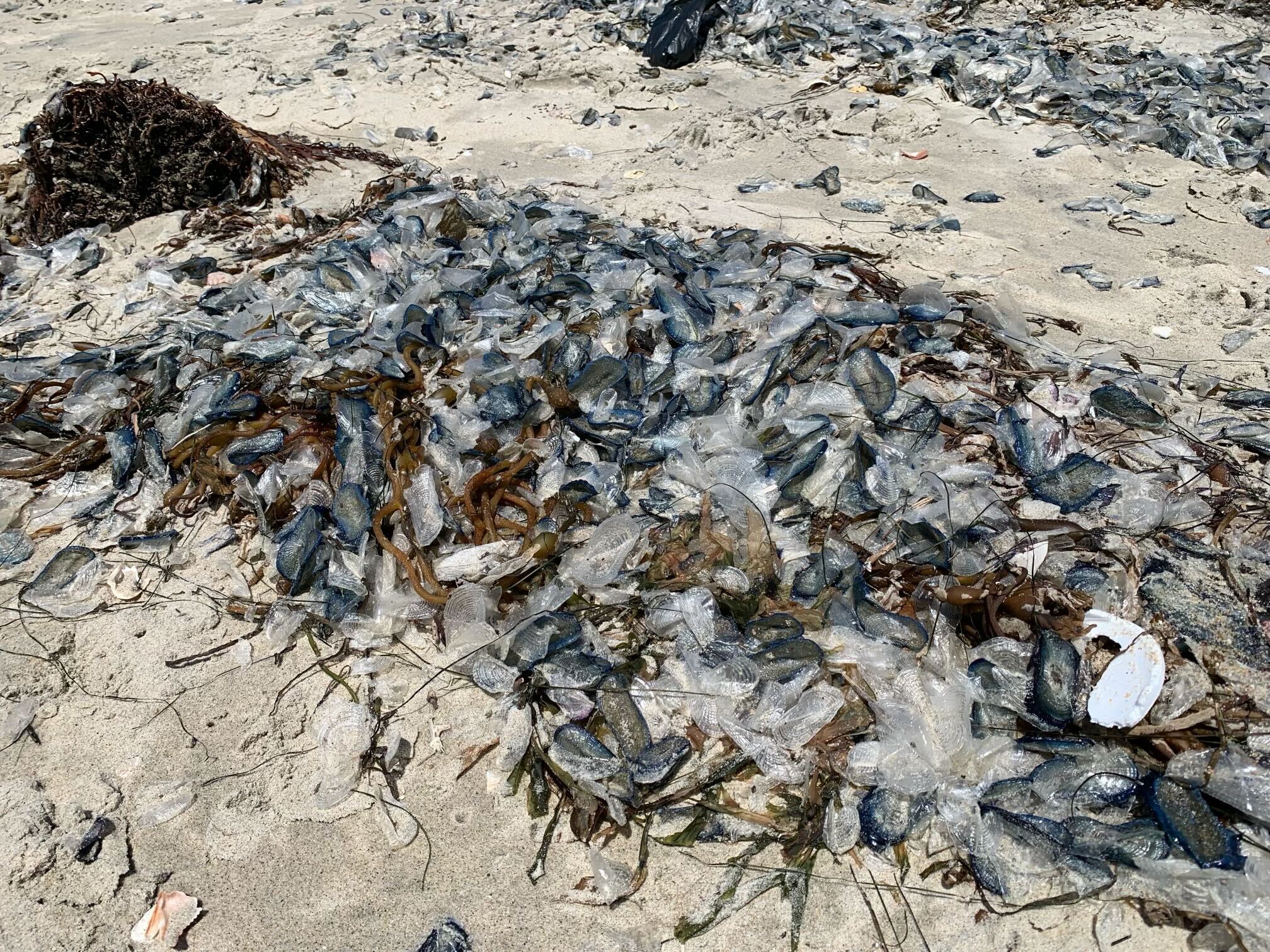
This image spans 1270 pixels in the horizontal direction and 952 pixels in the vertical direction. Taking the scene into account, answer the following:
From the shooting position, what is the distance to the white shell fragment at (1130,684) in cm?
160

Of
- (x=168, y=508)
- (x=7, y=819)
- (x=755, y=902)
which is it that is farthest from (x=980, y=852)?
(x=168, y=508)

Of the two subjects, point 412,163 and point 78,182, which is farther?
point 412,163

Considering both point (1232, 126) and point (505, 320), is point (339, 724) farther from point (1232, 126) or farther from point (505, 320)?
point (1232, 126)

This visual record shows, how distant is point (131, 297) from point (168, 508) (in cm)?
144

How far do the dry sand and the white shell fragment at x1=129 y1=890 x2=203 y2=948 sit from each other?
3 centimetres

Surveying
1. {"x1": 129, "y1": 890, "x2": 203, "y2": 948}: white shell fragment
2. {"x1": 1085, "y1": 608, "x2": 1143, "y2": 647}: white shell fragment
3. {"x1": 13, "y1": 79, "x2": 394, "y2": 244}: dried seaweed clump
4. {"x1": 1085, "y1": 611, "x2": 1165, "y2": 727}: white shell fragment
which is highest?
{"x1": 13, "y1": 79, "x2": 394, "y2": 244}: dried seaweed clump

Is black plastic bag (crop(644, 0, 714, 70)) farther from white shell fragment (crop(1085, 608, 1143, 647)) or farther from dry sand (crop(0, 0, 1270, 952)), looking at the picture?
white shell fragment (crop(1085, 608, 1143, 647))

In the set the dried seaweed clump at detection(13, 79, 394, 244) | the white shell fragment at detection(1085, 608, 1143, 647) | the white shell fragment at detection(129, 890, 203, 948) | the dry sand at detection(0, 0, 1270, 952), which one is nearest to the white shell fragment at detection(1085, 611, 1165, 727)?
the white shell fragment at detection(1085, 608, 1143, 647)

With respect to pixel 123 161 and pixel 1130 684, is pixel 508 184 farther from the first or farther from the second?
pixel 1130 684

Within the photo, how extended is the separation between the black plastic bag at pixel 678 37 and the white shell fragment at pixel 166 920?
17.5 feet

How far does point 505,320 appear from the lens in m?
2.56

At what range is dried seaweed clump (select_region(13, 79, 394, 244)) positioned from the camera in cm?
380

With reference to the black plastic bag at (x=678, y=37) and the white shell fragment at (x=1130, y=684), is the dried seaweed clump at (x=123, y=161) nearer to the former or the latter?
the black plastic bag at (x=678, y=37)

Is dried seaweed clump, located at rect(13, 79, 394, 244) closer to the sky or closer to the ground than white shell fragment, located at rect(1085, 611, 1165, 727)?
closer to the sky
